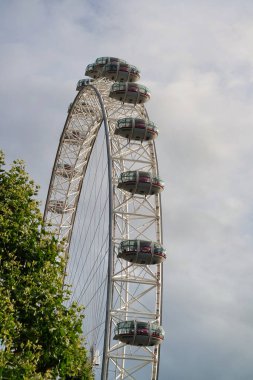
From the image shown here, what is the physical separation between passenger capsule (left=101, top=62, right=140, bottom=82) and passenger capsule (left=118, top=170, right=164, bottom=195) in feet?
→ 39.2

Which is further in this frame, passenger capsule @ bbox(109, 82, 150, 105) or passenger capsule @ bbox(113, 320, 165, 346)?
passenger capsule @ bbox(109, 82, 150, 105)

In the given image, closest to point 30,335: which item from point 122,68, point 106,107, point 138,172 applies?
point 138,172

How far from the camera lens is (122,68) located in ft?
221

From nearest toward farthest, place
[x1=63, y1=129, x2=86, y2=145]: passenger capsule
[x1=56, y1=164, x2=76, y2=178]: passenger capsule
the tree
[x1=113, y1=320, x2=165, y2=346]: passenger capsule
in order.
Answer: the tree, [x1=113, y1=320, x2=165, y2=346]: passenger capsule, [x1=63, y1=129, x2=86, y2=145]: passenger capsule, [x1=56, y1=164, x2=76, y2=178]: passenger capsule

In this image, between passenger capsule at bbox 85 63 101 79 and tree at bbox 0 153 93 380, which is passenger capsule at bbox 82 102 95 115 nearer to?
passenger capsule at bbox 85 63 101 79

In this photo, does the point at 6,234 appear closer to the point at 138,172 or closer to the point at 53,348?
the point at 53,348

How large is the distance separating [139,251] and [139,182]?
534 centimetres

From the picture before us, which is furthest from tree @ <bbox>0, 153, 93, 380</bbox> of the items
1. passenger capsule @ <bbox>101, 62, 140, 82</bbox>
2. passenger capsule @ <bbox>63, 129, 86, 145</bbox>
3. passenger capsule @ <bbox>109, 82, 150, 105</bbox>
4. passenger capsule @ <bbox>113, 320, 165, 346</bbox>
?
passenger capsule @ <bbox>63, 129, 86, 145</bbox>

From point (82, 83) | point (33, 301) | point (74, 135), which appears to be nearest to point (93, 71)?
point (82, 83)

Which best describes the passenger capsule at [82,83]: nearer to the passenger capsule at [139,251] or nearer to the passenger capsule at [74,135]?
the passenger capsule at [74,135]

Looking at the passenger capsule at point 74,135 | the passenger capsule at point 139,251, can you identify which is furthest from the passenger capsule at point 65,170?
the passenger capsule at point 139,251

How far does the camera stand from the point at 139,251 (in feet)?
184

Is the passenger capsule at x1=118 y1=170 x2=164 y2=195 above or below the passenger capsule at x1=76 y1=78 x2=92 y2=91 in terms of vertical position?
below

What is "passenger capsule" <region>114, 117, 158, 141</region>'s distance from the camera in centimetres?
6076
